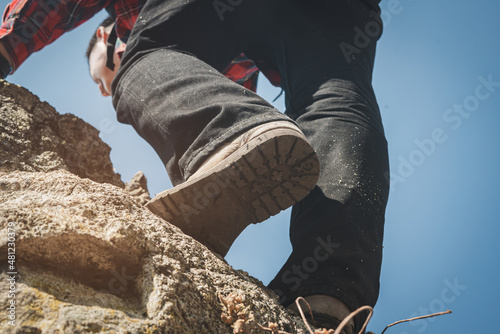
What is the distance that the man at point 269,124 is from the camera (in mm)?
1042

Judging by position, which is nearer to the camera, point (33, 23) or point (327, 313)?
point (327, 313)

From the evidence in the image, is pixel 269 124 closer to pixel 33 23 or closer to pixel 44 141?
pixel 44 141

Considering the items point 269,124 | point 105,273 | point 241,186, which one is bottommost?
point 105,273

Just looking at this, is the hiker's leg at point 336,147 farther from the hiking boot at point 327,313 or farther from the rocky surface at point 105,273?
the rocky surface at point 105,273

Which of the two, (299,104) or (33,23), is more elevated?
(33,23)

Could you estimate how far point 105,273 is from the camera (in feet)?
2.74

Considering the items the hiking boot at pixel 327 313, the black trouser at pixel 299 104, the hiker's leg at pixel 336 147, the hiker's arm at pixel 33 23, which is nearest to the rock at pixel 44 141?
the hiker's arm at pixel 33 23

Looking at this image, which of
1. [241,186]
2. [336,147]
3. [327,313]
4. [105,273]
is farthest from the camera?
[336,147]

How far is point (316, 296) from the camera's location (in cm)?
101

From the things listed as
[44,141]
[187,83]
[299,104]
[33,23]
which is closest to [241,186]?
[187,83]

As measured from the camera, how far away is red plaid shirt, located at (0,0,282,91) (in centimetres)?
143

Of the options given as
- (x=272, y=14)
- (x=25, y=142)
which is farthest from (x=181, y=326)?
(x=272, y=14)

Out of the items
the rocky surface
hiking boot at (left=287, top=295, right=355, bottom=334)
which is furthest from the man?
the rocky surface

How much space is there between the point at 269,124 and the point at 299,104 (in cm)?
41
